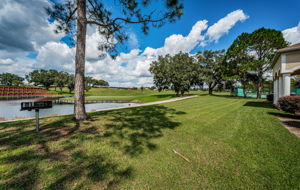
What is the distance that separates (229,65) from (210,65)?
5.57m

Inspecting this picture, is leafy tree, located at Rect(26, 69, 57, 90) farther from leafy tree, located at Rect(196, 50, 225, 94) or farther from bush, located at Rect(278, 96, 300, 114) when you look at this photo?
bush, located at Rect(278, 96, 300, 114)

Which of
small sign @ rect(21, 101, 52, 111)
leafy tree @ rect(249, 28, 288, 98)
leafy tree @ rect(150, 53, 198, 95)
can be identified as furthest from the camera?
leafy tree @ rect(150, 53, 198, 95)

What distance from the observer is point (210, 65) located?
90.2 ft

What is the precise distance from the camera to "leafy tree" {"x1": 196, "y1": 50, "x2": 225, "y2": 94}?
26484mm

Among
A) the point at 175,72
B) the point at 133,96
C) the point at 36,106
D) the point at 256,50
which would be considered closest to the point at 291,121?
the point at 36,106

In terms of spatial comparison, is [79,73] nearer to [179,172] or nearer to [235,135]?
[179,172]

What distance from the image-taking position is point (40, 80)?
54375 mm

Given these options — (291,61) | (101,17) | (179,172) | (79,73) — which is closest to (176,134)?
(179,172)

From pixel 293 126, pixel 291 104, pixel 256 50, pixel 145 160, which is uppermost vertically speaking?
pixel 256 50

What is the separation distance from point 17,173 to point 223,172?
132 inches

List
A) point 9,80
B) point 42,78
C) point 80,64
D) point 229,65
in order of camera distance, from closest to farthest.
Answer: point 80,64
point 229,65
point 42,78
point 9,80

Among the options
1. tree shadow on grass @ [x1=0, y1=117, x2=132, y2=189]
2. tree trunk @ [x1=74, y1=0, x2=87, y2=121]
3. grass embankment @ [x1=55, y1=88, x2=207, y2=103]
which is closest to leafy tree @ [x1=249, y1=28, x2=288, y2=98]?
grass embankment @ [x1=55, y1=88, x2=207, y2=103]

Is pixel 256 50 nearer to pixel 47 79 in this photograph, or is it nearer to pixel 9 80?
pixel 47 79

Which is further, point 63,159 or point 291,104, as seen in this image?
point 291,104
